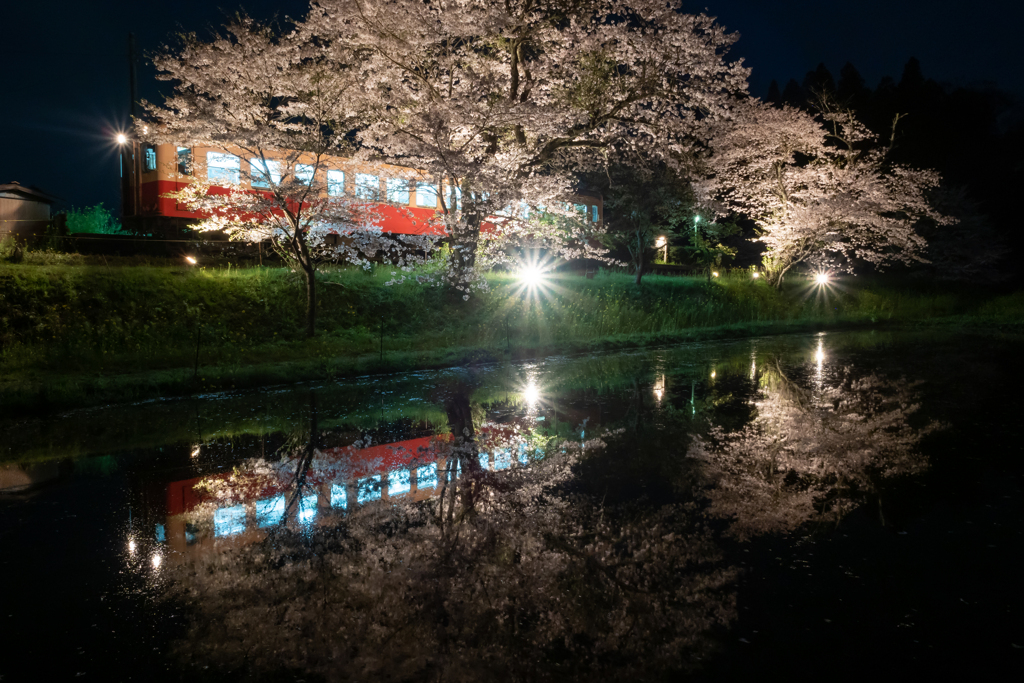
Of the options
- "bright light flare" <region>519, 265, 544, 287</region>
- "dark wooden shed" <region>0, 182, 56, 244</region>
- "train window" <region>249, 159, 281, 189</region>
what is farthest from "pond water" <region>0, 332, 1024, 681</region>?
"dark wooden shed" <region>0, 182, 56, 244</region>

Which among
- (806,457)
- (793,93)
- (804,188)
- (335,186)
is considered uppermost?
(793,93)

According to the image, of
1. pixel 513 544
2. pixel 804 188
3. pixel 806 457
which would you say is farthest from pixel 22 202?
pixel 804 188

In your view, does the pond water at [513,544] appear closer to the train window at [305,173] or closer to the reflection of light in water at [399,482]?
the reflection of light in water at [399,482]

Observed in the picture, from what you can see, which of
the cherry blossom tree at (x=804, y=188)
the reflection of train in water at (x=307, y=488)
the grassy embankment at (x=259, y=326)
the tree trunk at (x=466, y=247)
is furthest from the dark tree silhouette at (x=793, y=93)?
the reflection of train in water at (x=307, y=488)

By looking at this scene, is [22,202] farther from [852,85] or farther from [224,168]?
[852,85]

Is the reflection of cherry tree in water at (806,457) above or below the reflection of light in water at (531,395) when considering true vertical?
above

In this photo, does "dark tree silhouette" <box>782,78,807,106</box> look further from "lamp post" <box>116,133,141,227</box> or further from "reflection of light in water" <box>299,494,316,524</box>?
"reflection of light in water" <box>299,494,316,524</box>

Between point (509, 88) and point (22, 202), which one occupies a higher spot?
point (509, 88)

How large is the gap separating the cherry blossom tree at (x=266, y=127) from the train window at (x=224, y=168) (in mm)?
78

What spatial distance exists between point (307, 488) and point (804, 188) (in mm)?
30484

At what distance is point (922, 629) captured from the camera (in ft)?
10.4

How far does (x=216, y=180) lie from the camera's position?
1437cm

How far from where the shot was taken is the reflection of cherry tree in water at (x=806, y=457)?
16.0 feet

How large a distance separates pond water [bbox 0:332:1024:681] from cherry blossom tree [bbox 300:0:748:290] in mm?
9041
